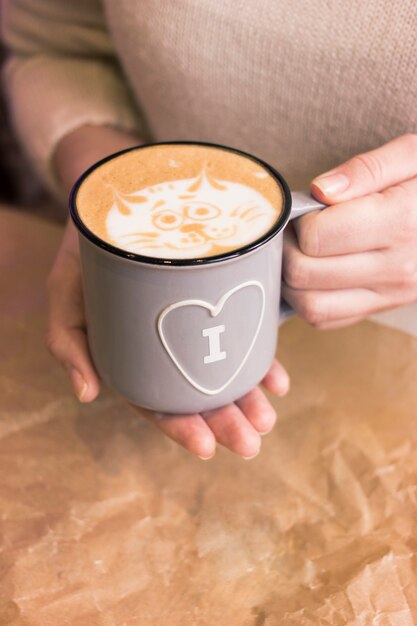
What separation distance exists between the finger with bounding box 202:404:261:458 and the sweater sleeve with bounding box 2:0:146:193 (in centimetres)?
49

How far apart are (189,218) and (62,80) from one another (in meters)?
0.56

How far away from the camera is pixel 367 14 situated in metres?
0.65

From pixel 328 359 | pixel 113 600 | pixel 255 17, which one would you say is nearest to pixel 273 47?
pixel 255 17

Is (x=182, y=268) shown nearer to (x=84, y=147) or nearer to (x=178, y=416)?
(x=178, y=416)

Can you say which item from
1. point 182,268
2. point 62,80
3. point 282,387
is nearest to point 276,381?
point 282,387

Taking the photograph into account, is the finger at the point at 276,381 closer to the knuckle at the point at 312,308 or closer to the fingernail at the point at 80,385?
the knuckle at the point at 312,308

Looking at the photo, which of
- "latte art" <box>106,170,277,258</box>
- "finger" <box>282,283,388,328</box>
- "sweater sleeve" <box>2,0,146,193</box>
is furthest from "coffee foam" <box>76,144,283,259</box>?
"sweater sleeve" <box>2,0,146,193</box>

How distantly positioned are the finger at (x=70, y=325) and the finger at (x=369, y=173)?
0.82ft

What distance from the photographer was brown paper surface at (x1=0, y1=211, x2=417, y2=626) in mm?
524

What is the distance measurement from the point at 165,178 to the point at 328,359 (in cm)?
28

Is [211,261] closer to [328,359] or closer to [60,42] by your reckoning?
[328,359]

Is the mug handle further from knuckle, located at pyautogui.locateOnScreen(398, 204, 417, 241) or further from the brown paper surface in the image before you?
the brown paper surface

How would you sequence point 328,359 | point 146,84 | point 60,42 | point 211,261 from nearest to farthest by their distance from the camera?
point 211,261 → point 328,359 → point 146,84 → point 60,42

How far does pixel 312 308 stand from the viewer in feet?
2.03
